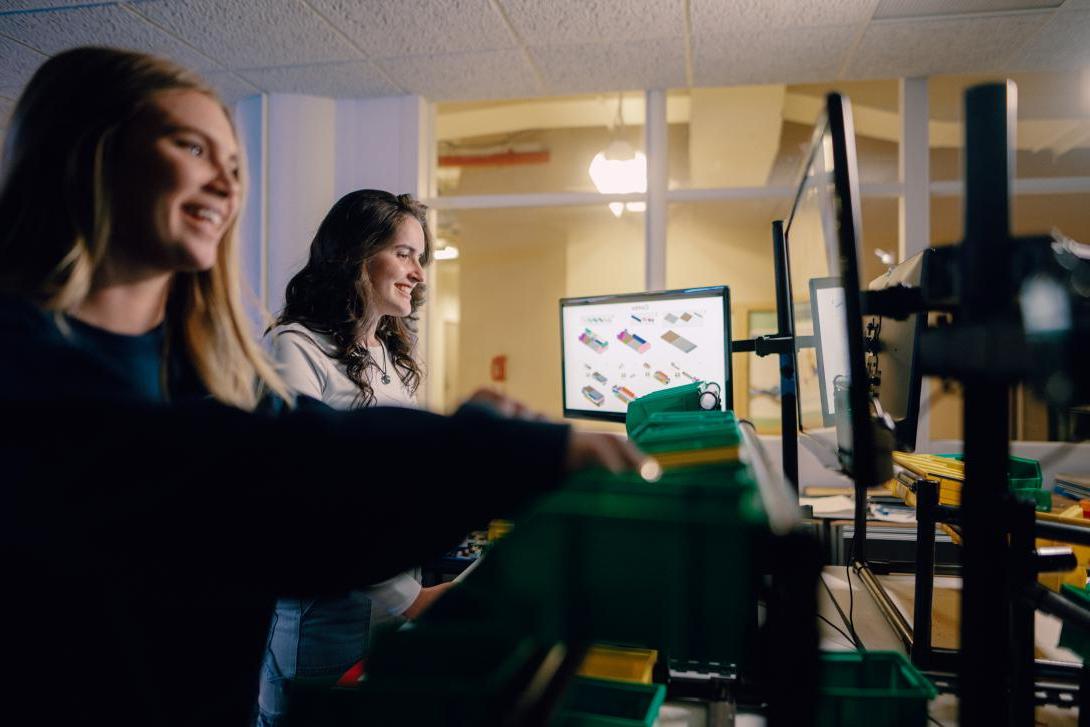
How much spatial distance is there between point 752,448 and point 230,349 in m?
0.76

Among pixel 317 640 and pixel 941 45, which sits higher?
pixel 941 45

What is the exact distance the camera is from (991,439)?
1.82 ft

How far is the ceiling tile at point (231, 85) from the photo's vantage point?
10.0ft

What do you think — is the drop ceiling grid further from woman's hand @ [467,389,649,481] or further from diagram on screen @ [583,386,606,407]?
woman's hand @ [467,389,649,481]

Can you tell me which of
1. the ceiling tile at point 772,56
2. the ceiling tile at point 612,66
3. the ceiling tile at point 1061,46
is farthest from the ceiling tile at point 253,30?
the ceiling tile at point 1061,46

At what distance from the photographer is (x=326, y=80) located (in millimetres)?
3150

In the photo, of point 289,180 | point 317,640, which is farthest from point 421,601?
point 289,180

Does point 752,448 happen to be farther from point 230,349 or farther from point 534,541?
point 230,349

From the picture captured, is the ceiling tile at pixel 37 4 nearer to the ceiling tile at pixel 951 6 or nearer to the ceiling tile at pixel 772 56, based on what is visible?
the ceiling tile at pixel 772 56

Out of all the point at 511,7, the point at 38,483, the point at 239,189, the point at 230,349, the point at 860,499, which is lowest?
the point at 860,499

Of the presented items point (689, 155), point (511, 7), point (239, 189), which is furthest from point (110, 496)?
point (689, 155)

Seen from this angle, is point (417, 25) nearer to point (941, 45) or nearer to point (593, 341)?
point (593, 341)

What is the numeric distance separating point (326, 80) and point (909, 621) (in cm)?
331

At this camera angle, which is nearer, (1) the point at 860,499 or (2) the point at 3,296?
(2) the point at 3,296
